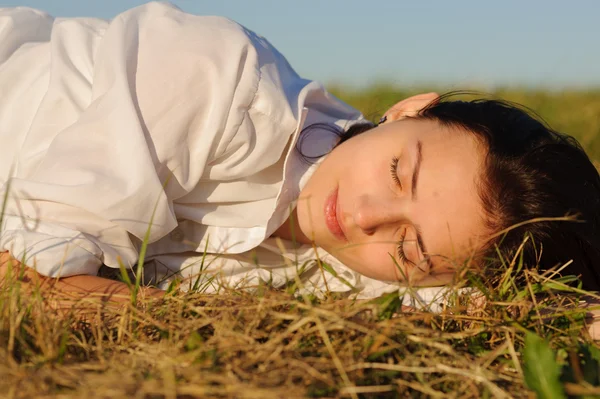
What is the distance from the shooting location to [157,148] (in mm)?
2264

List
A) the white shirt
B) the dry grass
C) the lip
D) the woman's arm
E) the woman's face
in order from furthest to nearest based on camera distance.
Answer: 1. the lip
2. the woman's face
3. the white shirt
4. the woman's arm
5. the dry grass

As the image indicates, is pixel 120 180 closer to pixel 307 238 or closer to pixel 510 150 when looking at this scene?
pixel 307 238

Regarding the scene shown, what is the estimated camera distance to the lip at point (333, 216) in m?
2.38

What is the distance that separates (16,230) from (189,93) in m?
0.72

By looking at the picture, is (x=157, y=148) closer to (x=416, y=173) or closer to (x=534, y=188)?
(x=416, y=173)

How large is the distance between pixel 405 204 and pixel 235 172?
630 mm

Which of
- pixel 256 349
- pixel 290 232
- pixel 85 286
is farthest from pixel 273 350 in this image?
pixel 290 232

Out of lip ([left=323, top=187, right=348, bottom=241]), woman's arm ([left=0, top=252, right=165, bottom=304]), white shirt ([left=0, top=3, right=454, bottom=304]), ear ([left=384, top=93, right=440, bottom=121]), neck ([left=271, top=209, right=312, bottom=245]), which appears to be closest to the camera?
woman's arm ([left=0, top=252, right=165, bottom=304])

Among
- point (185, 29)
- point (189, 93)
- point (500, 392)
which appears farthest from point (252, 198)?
point (500, 392)

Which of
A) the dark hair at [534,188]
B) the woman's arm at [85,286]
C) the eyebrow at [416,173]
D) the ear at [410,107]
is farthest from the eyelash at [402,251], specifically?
the woman's arm at [85,286]

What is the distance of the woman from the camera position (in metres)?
2.17

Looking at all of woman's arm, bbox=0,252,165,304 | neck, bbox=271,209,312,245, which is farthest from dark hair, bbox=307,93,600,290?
woman's arm, bbox=0,252,165,304

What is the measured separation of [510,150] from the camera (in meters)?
2.45

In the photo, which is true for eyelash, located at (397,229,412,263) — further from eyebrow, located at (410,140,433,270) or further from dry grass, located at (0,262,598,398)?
dry grass, located at (0,262,598,398)
